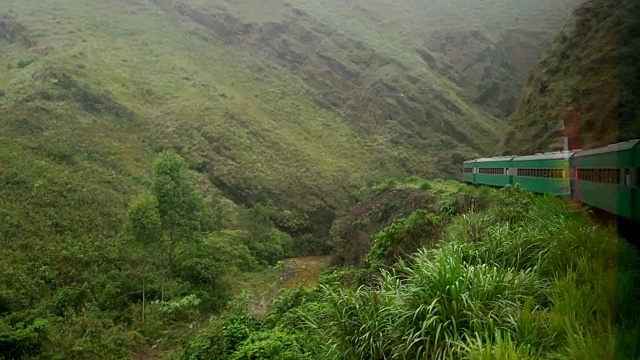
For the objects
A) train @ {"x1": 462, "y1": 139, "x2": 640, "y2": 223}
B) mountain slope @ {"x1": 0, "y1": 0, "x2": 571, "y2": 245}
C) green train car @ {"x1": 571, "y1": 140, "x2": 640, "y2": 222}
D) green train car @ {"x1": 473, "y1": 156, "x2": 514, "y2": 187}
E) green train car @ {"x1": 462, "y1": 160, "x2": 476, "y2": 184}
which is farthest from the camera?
mountain slope @ {"x1": 0, "y1": 0, "x2": 571, "y2": 245}

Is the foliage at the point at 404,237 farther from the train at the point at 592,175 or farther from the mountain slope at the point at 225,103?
the mountain slope at the point at 225,103

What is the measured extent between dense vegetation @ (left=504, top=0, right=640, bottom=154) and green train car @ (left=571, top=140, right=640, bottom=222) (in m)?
11.5

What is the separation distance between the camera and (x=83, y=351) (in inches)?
537

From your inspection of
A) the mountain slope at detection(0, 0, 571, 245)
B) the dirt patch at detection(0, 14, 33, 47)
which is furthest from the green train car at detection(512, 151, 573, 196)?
the dirt patch at detection(0, 14, 33, 47)

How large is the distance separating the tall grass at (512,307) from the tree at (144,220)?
12658mm

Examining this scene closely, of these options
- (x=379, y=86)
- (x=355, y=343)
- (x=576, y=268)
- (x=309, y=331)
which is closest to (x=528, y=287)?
(x=576, y=268)

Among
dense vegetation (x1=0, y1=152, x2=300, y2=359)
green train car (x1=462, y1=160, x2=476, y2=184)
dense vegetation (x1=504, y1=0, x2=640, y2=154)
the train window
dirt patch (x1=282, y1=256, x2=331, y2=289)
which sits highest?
dense vegetation (x1=504, y1=0, x2=640, y2=154)

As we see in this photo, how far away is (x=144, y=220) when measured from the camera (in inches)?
674

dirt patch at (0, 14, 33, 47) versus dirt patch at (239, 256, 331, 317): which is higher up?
dirt patch at (0, 14, 33, 47)

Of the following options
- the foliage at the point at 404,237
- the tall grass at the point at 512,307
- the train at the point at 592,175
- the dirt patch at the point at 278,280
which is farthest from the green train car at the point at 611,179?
the dirt patch at the point at 278,280

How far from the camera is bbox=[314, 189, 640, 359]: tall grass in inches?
164

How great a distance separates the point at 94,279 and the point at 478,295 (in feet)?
51.9

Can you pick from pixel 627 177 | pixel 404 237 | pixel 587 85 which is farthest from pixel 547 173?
pixel 587 85

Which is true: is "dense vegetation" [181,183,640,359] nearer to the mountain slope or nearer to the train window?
the train window
